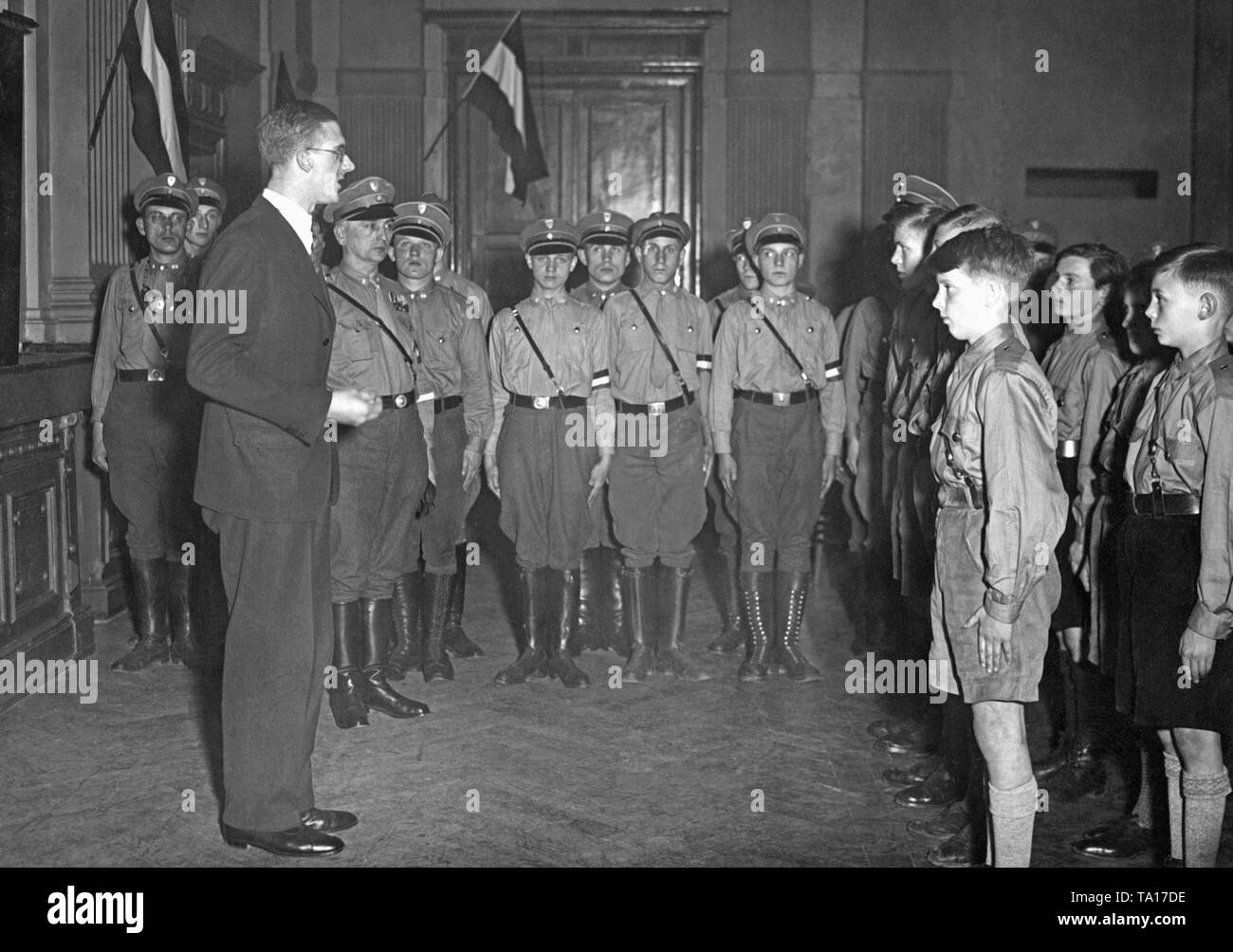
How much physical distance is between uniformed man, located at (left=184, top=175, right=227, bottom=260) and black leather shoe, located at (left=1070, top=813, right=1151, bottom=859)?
4775 mm

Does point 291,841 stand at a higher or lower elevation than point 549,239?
lower

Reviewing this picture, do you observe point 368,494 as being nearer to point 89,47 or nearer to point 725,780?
point 725,780

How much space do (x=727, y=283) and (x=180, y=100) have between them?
180 inches

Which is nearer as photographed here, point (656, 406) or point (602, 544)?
point (656, 406)

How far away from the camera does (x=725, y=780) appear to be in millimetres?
4574

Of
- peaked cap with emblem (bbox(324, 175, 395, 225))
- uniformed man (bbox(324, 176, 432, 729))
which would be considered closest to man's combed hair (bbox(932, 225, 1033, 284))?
uniformed man (bbox(324, 176, 432, 729))

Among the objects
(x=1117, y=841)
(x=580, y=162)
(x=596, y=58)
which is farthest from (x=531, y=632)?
(x=596, y=58)

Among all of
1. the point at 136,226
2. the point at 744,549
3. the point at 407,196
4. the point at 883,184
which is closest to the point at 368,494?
the point at 744,549

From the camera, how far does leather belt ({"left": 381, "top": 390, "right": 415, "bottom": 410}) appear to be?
212 inches

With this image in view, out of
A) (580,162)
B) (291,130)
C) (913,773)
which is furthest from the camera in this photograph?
(580,162)

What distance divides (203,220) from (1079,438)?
14.0 ft

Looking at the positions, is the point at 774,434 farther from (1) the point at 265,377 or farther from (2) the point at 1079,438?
(1) the point at 265,377

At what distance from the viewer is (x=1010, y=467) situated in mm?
3158

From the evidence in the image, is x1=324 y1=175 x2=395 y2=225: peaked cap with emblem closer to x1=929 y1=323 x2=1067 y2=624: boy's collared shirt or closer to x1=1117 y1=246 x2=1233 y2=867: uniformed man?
x1=929 y1=323 x2=1067 y2=624: boy's collared shirt
